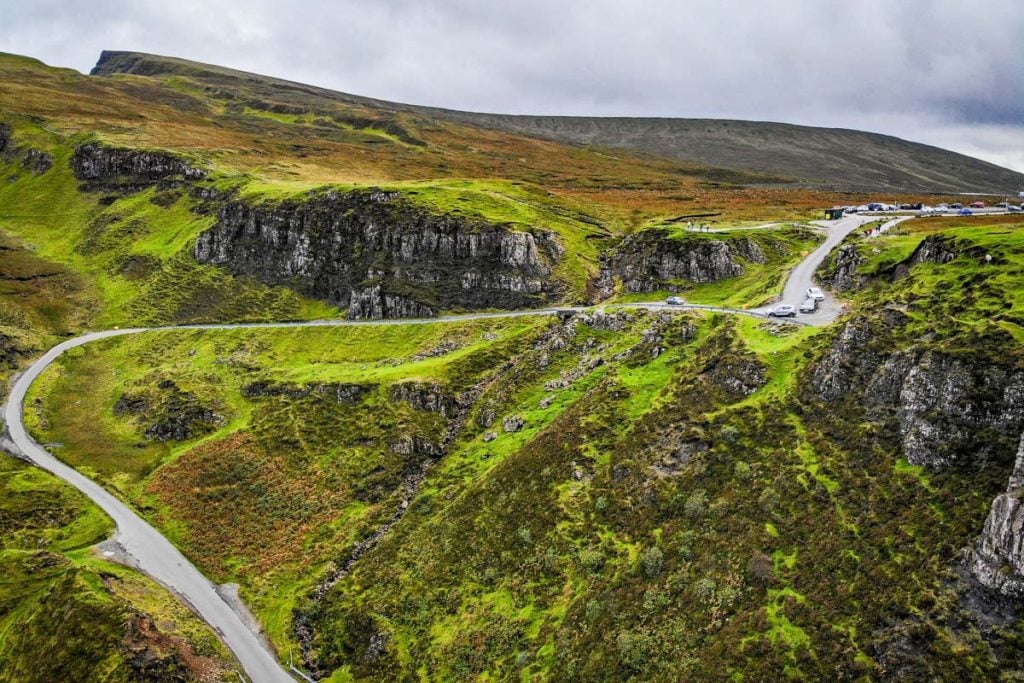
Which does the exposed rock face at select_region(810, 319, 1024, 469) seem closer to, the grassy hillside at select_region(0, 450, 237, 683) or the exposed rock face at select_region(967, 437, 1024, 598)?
the exposed rock face at select_region(967, 437, 1024, 598)

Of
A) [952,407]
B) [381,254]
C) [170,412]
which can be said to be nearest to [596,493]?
[952,407]

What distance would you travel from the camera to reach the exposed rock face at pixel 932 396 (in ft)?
127

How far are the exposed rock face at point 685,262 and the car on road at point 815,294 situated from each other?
2054 centimetres

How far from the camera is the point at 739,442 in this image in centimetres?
5109

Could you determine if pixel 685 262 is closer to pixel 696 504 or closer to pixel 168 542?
pixel 696 504

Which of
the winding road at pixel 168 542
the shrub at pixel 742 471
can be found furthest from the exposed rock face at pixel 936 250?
the shrub at pixel 742 471

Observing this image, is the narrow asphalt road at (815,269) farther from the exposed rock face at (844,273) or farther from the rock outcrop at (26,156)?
the rock outcrop at (26,156)

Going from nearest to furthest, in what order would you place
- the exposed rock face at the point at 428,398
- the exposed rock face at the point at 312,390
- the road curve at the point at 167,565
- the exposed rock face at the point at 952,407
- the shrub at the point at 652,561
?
the exposed rock face at the point at 952,407, the shrub at the point at 652,561, the road curve at the point at 167,565, the exposed rock face at the point at 428,398, the exposed rock face at the point at 312,390

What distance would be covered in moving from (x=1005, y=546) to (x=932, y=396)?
1281cm

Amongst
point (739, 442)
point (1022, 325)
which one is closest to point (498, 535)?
point (739, 442)

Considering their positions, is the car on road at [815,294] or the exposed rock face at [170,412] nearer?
the car on road at [815,294]

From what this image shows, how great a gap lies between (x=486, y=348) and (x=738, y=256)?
41.4 m

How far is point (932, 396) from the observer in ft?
139

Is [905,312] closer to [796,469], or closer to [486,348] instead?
[796,469]
